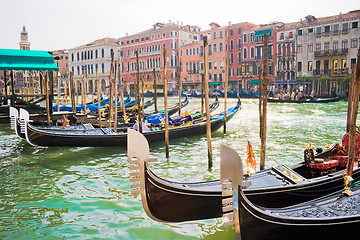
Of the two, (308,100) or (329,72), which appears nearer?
(308,100)

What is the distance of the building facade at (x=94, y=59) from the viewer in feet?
111

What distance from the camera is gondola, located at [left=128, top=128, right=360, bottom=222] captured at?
2.45 metres

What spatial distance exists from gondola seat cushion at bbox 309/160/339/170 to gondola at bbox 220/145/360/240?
0.90 metres

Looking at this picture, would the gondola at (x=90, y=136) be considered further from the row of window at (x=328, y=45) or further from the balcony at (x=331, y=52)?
the row of window at (x=328, y=45)

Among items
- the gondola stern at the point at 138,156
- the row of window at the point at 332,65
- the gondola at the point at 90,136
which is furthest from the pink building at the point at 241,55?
the gondola stern at the point at 138,156

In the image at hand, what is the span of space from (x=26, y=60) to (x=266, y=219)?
6.72m

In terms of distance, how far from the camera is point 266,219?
6.70 ft

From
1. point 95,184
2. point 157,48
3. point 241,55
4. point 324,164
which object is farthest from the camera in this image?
point 157,48

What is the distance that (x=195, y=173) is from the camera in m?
4.68

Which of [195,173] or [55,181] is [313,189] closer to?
[195,173]

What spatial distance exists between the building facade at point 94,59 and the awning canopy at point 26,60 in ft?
84.1

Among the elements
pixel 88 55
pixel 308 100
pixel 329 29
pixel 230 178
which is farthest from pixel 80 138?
pixel 88 55

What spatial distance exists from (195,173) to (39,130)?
2944mm

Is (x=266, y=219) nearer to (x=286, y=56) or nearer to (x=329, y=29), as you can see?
(x=329, y=29)
